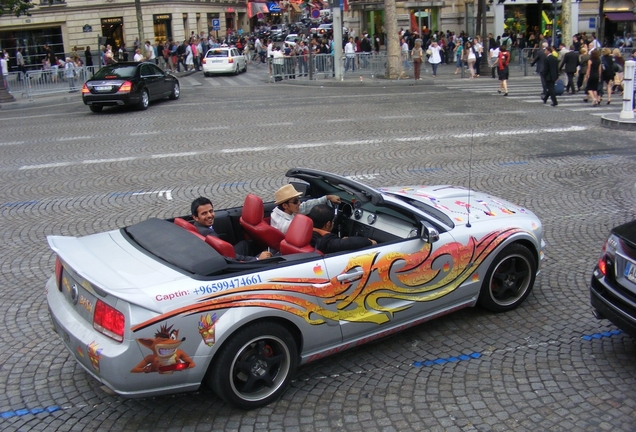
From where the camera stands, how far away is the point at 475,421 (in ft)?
14.7

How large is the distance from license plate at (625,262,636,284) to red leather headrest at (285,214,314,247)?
2.33 metres

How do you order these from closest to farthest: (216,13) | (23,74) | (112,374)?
(112,374)
(23,74)
(216,13)

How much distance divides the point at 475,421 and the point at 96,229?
6.20m

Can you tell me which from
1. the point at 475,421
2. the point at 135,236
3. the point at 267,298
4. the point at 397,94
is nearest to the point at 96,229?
the point at 135,236

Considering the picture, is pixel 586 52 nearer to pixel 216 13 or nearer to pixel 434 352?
pixel 434 352

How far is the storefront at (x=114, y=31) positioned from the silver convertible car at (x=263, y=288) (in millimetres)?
49412

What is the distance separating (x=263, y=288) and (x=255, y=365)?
0.53 m

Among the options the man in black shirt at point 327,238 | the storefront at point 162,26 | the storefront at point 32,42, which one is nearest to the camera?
the man in black shirt at point 327,238

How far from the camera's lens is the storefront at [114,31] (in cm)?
5122

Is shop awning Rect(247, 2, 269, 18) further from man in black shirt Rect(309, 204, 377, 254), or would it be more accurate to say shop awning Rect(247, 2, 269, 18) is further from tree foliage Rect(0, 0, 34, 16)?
man in black shirt Rect(309, 204, 377, 254)

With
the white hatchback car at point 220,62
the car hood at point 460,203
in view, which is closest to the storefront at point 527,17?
the white hatchback car at point 220,62


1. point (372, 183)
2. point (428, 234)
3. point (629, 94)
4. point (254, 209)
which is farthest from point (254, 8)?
point (428, 234)

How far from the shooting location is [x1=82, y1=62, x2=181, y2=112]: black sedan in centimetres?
2050

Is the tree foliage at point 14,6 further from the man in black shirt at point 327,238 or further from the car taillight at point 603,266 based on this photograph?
the car taillight at point 603,266
